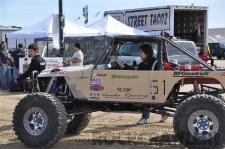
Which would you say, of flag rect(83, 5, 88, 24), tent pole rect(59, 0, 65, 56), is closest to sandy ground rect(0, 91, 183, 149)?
tent pole rect(59, 0, 65, 56)

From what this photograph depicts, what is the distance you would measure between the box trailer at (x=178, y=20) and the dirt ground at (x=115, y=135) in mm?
12617

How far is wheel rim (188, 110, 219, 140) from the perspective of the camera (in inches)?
306

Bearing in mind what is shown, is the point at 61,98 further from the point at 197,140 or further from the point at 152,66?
the point at 197,140

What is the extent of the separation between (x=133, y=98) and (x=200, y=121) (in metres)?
1.13

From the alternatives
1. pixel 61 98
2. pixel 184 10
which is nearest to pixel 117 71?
pixel 61 98

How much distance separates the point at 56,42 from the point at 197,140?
1378cm

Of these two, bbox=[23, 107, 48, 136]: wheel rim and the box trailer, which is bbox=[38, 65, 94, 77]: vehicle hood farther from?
the box trailer

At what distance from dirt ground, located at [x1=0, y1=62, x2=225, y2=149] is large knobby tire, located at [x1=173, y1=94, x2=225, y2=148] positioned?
0.73 metres

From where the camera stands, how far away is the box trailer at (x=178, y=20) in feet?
80.5

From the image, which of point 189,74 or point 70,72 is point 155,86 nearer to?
point 189,74

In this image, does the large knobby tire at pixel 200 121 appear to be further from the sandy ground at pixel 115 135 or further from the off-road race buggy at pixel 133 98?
the sandy ground at pixel 115 135

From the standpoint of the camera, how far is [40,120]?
8617 mm

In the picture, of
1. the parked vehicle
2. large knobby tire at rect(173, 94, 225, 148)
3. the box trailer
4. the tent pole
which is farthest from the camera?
the parked vehicle

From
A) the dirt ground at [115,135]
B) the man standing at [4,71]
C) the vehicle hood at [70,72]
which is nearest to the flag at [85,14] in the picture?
the man standing at [4,71]
